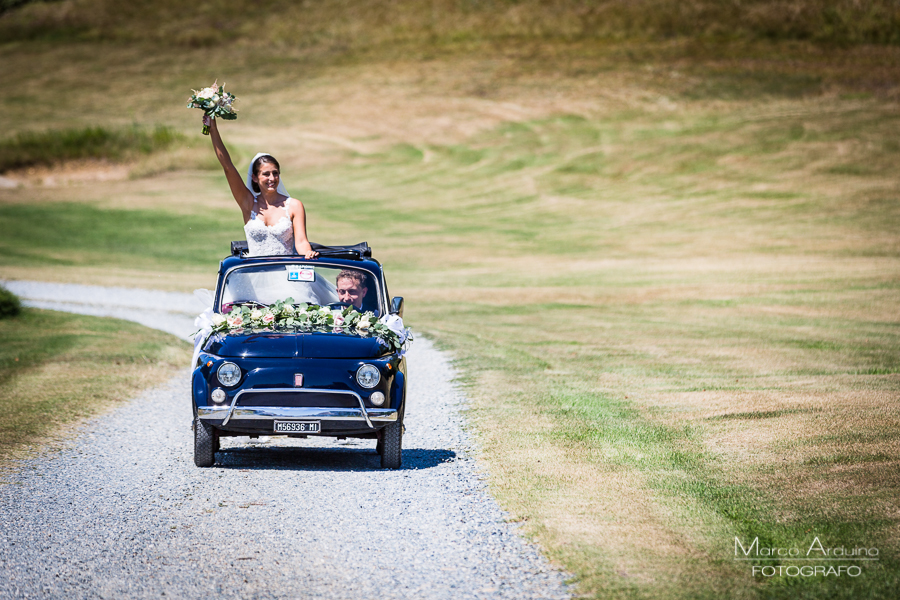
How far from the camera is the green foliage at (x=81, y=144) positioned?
6475cm

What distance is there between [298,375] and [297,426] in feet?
1.41

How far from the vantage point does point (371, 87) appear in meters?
73.8

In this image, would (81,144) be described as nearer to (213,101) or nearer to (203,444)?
(213,101)

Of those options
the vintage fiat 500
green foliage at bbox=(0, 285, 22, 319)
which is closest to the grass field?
the vintage fiat 500

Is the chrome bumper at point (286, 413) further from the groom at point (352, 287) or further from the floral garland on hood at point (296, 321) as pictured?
the groom at point (352, 287)

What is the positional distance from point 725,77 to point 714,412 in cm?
6150

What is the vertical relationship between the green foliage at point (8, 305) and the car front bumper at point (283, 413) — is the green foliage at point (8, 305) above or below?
below

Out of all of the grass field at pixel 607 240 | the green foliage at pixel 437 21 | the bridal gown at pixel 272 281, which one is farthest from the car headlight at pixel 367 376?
the green foliage at pixel 437 21

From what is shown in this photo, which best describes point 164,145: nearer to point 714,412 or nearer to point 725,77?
point 725,77

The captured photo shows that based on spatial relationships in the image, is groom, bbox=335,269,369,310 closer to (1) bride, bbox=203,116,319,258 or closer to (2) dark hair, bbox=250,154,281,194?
(1) bride, bbox=203,116,319,258

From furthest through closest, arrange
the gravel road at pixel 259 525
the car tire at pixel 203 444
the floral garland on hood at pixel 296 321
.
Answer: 1. the floral garland on hood at pixel 296 321
2. the car tire at pixel 203 444
3. the gravel road at pixel 259 525

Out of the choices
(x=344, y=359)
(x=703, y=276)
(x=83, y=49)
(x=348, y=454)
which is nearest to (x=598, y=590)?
(x=344, y=359)

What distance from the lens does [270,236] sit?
403 inches

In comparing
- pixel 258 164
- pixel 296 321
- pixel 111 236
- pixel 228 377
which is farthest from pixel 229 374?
pixel 111 236
